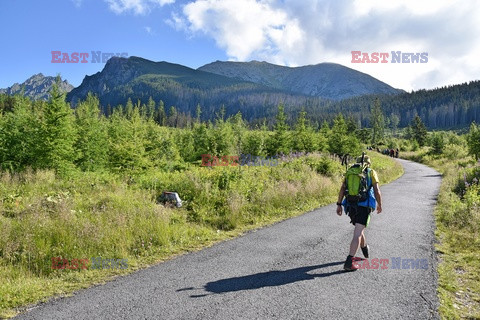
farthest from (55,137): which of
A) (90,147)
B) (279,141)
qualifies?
(279,141)

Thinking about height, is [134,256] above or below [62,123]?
below

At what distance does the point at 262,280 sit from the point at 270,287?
0.28 m

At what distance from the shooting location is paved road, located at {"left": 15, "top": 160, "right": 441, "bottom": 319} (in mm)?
3883

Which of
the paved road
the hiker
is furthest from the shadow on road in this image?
the hiker

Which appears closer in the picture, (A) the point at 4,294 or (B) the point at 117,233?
(A) the point at 4,294

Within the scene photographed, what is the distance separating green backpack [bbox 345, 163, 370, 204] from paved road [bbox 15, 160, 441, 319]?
1.38m

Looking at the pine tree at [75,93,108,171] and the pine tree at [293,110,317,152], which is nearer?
the pine tree at [75,93,108,171]

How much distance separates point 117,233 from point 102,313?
2.57 m

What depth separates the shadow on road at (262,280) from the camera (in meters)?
4.54

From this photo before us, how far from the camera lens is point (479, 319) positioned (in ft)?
12.6

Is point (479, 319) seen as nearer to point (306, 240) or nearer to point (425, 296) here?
point (425, 296)

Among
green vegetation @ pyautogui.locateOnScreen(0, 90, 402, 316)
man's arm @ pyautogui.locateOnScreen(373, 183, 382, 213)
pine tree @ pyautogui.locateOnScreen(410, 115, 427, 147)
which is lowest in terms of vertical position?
green vegetation @ pyautogui.locateOnScreen(0, 90, 402, 316)

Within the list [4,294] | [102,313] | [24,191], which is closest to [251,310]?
[102,313]

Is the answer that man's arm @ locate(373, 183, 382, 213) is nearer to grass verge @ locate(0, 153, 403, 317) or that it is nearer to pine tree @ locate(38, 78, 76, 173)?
grass verge @ locate(0, 153, 403, 317)
